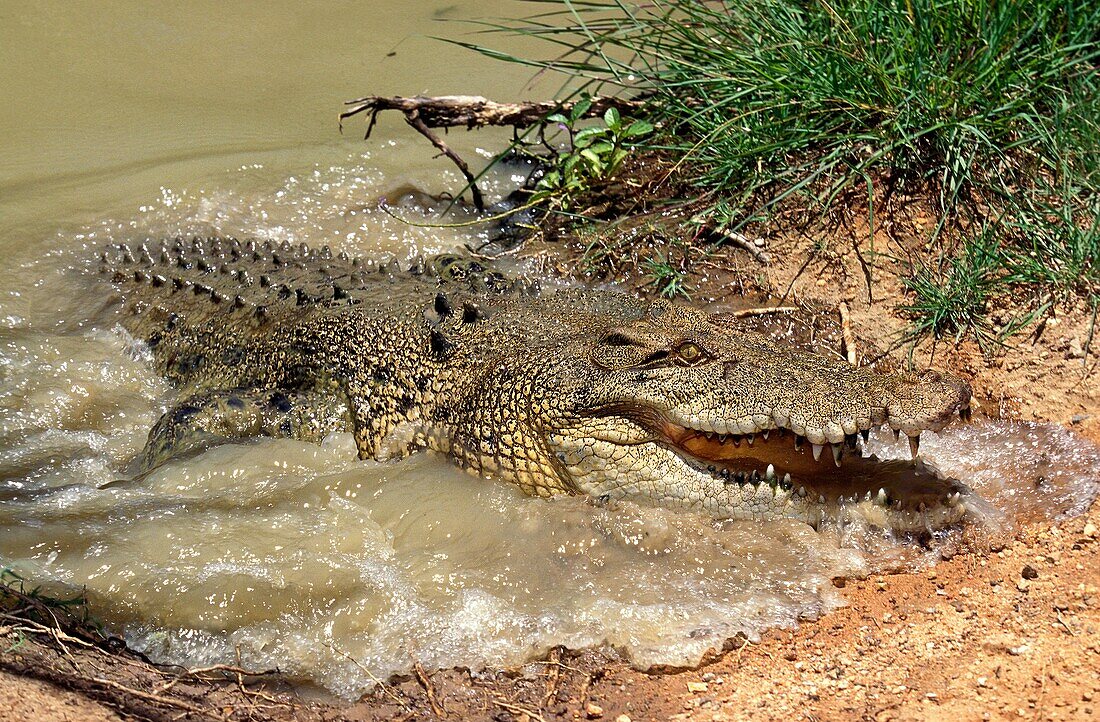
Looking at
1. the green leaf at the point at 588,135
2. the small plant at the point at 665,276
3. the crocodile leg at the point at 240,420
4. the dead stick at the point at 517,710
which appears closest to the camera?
the dead stick at the point at 517,710

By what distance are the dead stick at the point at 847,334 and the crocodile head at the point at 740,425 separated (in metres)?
0.70

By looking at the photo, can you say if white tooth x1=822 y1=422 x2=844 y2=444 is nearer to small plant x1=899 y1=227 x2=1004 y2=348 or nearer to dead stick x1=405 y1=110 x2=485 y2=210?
small plant x1=899 y1=227 x2=1004 y2=348

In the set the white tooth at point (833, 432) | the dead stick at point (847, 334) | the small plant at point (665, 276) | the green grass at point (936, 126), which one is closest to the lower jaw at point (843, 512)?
the white tooth at point (833, 432)

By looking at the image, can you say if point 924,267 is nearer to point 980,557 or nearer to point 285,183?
point 980,557

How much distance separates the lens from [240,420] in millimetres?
4527

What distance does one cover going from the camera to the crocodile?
370 cm

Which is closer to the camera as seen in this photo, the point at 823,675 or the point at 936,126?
the point at 823,675

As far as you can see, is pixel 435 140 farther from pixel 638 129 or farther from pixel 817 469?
pixel 817 469

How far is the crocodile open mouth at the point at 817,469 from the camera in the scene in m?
3.69

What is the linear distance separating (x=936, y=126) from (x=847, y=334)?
1.07 m

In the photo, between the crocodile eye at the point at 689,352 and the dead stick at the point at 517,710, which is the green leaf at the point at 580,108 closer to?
the crocodile eye at the point at 689,352

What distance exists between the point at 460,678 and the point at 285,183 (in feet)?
14.2

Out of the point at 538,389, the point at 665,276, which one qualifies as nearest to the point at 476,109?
the point at 665,276

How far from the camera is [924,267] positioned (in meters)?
4.73
